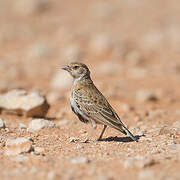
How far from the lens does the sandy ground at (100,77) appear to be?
6363mm

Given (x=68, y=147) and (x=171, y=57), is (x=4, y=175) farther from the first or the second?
(x=171, y=57)

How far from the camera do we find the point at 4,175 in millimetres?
5961

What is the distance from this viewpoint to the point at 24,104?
1022 cm

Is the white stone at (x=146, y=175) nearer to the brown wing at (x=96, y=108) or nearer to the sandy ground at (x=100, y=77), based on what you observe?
the sandy ground at (x=100, y=77)

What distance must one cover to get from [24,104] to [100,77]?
5.85 metres

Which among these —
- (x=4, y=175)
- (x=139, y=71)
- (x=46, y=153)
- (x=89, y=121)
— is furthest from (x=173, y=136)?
(x=139, y=71)

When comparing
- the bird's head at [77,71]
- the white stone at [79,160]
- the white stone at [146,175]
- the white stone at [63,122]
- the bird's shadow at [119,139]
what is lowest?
the white stone at [63,122]

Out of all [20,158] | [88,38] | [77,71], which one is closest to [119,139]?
[77,71]

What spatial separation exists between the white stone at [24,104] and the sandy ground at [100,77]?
210mm

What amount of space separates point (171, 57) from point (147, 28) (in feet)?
13.6

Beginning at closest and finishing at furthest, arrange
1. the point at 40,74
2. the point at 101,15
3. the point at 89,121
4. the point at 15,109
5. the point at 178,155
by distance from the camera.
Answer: the point at 178,155 < the point at 89,121 < the point at 15,109 < the point at 40,74 < the point at 101,15

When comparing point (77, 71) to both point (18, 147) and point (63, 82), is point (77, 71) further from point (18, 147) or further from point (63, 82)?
point (63, 82)

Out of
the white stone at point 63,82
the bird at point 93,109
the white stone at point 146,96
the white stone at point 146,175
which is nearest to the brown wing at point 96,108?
the bird at point 93,109

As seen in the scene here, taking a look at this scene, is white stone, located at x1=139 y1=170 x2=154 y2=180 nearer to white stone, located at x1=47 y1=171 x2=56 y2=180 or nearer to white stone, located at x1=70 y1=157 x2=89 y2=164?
white stone, located at x1=70 y1=157 x2=89 y2=164
